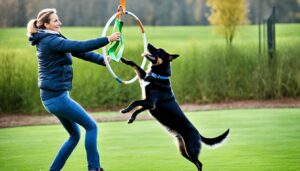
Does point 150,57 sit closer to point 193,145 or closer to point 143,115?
point 193,145

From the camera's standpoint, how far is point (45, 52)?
5.31 meters

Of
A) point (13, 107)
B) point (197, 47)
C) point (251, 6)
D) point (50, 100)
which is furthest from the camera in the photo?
point (251, 6)

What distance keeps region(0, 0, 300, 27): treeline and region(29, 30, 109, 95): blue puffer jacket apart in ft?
45.2

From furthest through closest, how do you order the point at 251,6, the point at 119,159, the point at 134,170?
1. the point at 251,6
2. the point at 119,159
3. the point at 134,170

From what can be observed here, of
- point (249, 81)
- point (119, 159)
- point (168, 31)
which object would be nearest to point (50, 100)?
point (119, 159)

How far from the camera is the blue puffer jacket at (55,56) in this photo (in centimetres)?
518

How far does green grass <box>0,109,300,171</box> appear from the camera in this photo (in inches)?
268

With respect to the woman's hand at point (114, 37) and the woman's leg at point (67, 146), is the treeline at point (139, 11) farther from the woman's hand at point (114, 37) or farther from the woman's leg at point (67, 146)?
the woman's hand at point (114, 37)

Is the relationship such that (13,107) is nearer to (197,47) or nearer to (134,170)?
(197,47)

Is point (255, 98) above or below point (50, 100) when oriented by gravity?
below

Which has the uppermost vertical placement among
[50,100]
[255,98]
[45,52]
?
[45,52]

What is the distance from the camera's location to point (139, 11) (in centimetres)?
2119

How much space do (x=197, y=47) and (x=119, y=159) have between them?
705 centimetres

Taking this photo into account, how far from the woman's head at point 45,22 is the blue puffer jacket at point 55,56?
0.17ft
